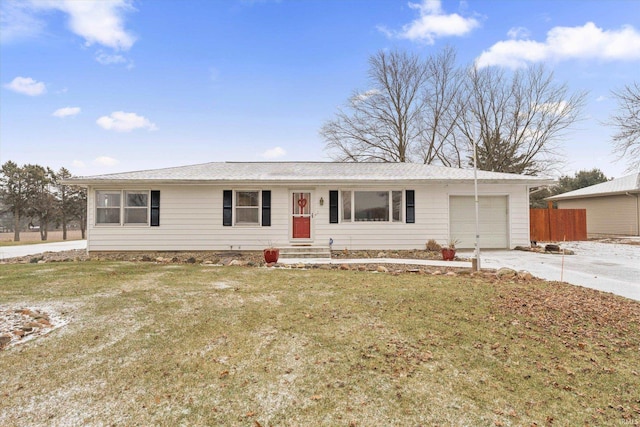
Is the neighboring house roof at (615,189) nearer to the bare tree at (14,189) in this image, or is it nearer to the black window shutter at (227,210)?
the black window shutter at (227,210)

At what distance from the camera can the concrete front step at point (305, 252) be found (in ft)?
35.3

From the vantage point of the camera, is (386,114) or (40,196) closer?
(386,114)

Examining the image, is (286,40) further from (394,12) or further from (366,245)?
(366,245)

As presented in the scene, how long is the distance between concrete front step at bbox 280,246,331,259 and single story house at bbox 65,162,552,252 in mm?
665

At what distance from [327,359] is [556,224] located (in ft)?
56.9

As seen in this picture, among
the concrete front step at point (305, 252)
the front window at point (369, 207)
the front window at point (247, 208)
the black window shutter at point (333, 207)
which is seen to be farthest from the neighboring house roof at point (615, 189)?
the front window at point (247, 208)

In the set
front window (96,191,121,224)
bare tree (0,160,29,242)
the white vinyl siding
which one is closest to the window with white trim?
front window (96,191,121,224)

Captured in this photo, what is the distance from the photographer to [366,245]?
11727 mm

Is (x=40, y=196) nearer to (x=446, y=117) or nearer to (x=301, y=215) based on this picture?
(x=301, y=215)

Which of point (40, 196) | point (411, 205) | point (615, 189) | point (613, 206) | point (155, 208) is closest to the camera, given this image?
point (155, 208)

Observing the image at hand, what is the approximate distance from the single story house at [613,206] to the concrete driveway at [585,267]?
36.9 feet

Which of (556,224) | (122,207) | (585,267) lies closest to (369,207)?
(585,267)

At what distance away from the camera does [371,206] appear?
11.8 meters

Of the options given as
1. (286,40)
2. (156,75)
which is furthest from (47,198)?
(286,40)
